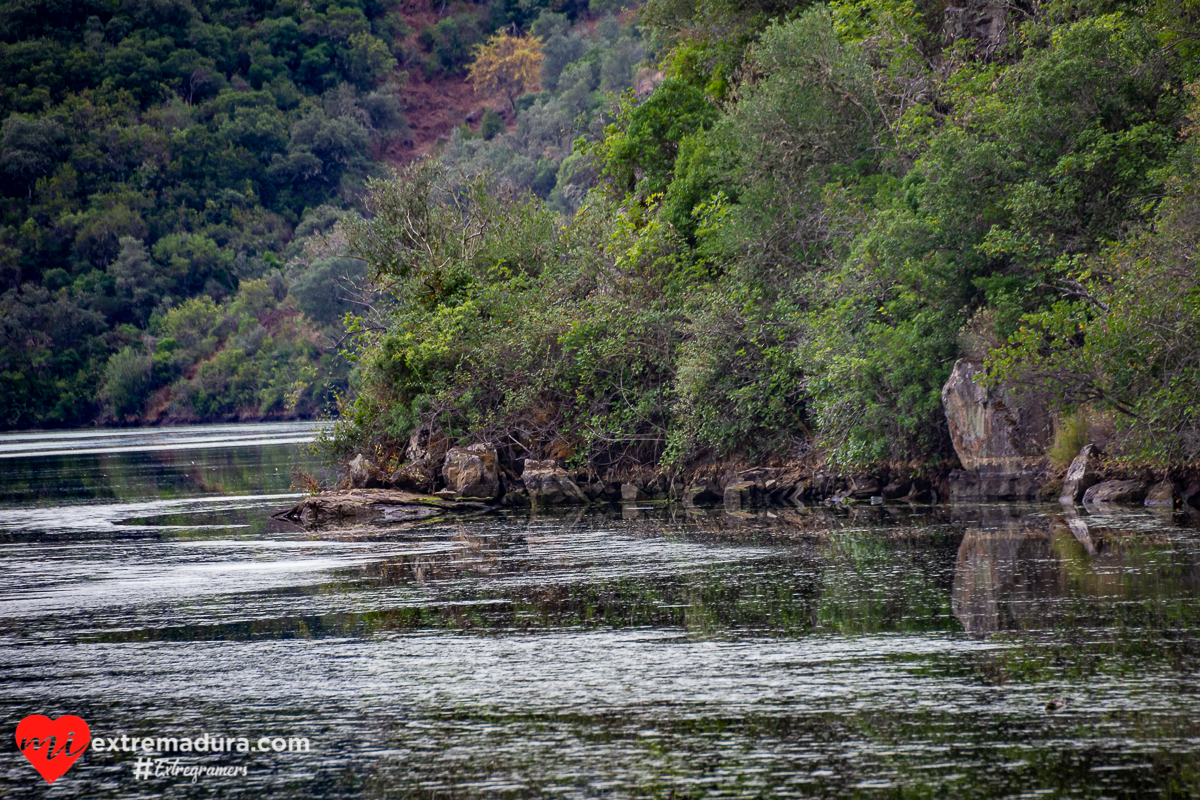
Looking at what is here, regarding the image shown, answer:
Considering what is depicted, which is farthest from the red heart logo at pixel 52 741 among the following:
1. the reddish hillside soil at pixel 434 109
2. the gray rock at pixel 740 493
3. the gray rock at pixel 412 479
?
the reddish hillside soil at pixel 434 109

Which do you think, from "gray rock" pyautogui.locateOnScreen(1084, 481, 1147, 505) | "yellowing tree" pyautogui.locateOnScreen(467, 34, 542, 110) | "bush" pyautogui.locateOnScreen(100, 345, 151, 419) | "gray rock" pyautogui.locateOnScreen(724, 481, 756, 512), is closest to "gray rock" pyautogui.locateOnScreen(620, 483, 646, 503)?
"gray rock" pyautogui.locateOnScreen(724, 481, 756, 512)

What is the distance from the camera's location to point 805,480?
88.9 ft

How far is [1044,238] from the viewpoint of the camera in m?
22.1

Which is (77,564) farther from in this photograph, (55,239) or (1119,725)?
(55,239)

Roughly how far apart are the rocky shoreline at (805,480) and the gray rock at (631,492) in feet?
0.09

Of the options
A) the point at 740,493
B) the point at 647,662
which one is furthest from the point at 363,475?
the point at 647,662

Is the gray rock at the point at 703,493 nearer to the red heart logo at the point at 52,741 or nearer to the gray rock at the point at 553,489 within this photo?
the gray rock at the point at 553,489

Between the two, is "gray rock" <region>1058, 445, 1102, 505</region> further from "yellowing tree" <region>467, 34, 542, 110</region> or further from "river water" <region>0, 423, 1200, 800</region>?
"yellowing tree" <region>467, 34, 542, 110</region>

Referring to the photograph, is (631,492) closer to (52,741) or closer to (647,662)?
(647,662)

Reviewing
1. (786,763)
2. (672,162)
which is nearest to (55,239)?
(672,162)

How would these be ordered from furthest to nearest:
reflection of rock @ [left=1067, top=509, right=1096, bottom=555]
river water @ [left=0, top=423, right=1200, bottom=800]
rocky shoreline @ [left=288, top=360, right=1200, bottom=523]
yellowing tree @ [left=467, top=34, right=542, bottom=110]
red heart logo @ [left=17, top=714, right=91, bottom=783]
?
1. yellowing tree @ [left=467, top=34, right=542, bottom=110]
2. rocky shoreline @ [left=288, top=360, right=1200, bottom=523]
3. reflection of rock @ [left=1067, top=509, right=1096, bottom=555]
4. red heart logo @ [left=17, top=714, right=91, bottom=783]
5. river water @ [left=0, top=423, right=1200, bottom=800]

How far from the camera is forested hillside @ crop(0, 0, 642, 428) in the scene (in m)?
111

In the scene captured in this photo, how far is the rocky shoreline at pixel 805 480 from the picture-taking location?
21.8 m

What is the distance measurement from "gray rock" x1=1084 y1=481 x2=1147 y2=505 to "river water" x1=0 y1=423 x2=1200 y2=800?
1872mm
